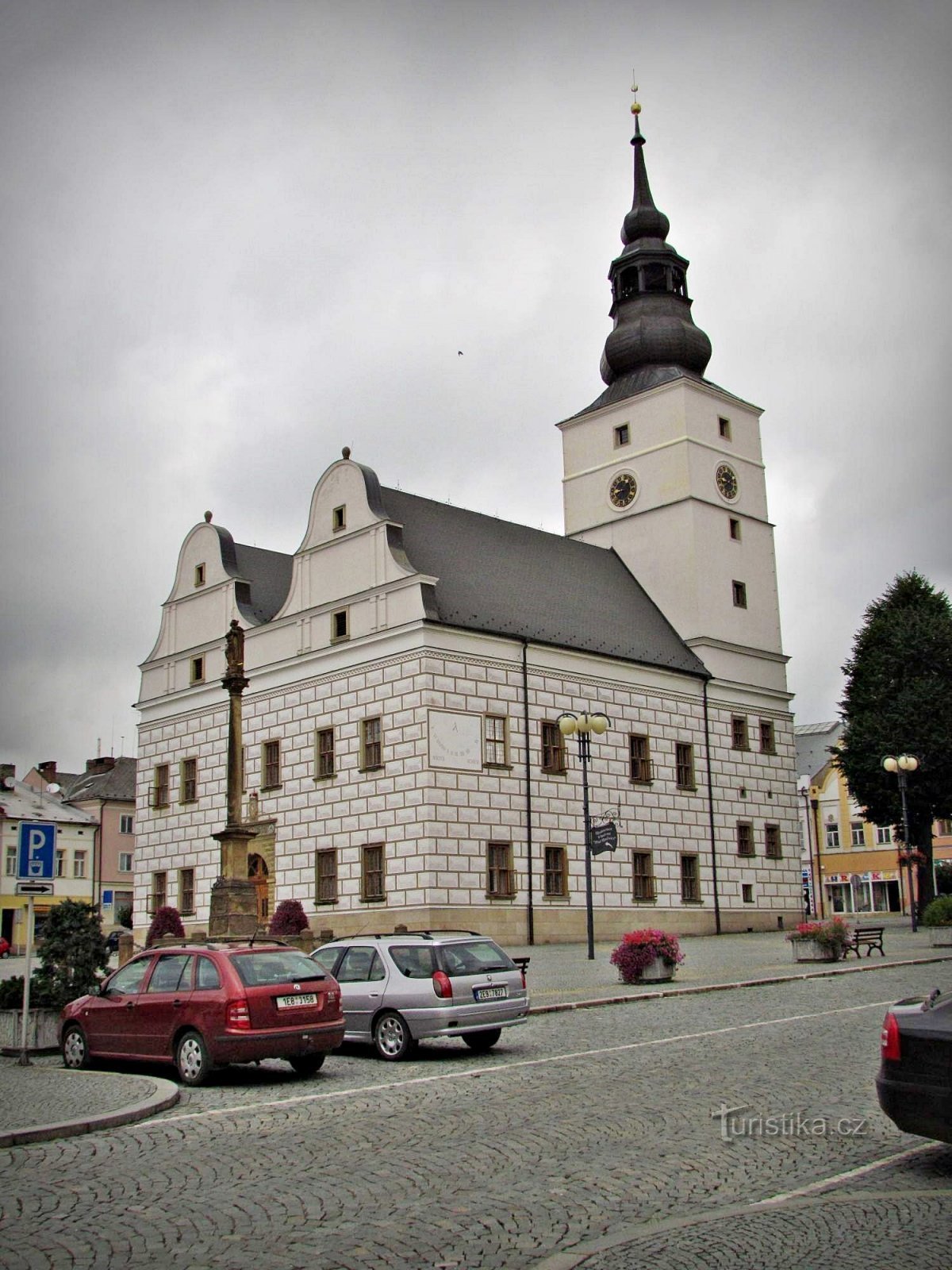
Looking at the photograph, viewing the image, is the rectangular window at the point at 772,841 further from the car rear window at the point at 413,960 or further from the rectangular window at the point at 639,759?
the car rear window at the point at 413,960

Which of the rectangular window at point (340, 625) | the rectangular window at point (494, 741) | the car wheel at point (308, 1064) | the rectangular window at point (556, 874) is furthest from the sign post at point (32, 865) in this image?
the rectangular window at point (556, 874)

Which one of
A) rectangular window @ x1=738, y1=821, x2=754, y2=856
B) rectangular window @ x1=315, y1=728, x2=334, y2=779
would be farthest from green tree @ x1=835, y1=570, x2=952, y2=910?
rectangular window @ x1=315, y1=728, x2=334, y2=779

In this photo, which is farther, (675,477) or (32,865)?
(675,477)

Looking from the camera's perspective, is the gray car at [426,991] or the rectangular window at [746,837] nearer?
the gray car at [426,991]

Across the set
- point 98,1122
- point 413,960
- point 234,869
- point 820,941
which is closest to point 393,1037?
point 413,960

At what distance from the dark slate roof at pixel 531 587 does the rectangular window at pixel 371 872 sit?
277 inches

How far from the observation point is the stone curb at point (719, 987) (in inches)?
809

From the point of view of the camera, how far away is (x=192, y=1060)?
44.8 ft

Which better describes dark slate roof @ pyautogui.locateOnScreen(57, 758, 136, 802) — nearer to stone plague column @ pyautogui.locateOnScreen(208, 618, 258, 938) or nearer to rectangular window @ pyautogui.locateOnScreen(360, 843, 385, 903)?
rectangular window @ pyautogui.locateOnScreen(360, 843, 385, 903)

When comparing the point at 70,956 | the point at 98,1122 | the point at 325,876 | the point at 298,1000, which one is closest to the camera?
the point at 98,1122

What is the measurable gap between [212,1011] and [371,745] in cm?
2636

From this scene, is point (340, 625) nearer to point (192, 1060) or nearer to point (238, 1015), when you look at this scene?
point (192, 1060)

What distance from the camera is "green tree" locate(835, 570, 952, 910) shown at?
5050 cm

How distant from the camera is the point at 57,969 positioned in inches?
667
